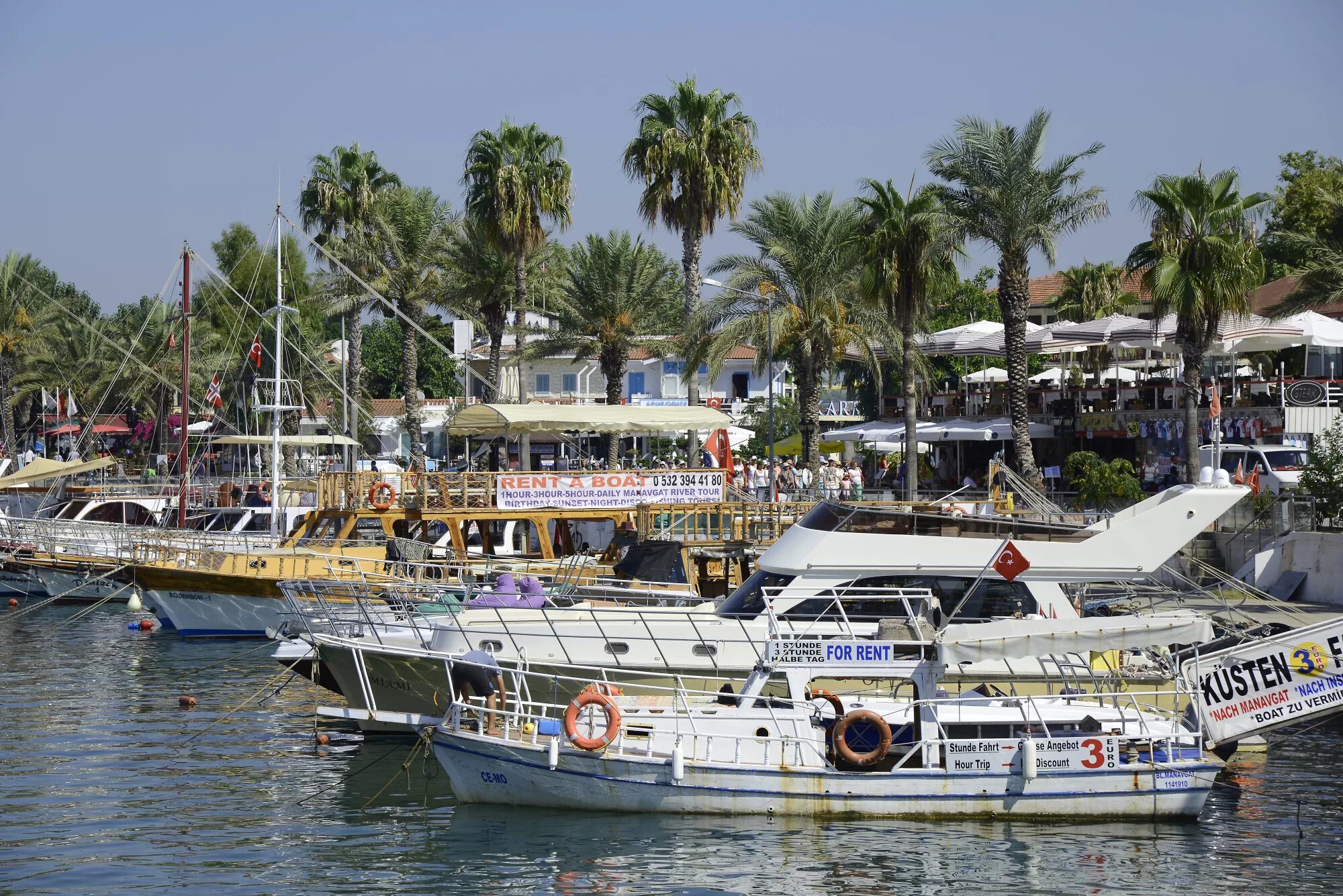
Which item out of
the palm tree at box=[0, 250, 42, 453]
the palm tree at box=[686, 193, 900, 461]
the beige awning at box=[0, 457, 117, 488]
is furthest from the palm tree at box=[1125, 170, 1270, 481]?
the palm tree at box=[0, 250, 42, 453]

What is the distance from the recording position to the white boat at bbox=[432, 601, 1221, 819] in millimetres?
14922

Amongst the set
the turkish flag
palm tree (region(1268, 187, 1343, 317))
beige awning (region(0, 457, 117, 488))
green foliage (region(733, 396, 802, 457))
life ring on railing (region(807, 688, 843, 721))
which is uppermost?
palm tree (region(1268, 187, 1343, 317))

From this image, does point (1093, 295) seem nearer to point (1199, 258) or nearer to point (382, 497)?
point (1199, 258)

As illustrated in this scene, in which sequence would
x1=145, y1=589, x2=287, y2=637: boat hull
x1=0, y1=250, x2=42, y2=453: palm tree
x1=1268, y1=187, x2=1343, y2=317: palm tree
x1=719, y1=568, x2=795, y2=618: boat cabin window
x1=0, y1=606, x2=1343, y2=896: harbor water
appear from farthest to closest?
1. x1=0, y1=250, x2=42, y2=453: palm tree
2. x1=1268, y1=187, x2=1343, y2=317: palm tree
3. x1=145, y1=589, x2=287, y2=637: boat hull
4. x1=719, y1=568, x2=795, y2=618: boat cabin window
5. x1=0, y1=606, x2=1343, y2=896: harbor water

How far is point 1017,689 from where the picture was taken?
17.6 meters

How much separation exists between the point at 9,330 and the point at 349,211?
2203 cm

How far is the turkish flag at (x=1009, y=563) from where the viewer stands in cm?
1744

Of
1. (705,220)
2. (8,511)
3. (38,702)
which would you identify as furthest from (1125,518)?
(8,511)

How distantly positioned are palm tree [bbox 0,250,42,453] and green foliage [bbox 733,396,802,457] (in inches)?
1292

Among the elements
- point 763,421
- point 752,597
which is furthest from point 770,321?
point 763,421

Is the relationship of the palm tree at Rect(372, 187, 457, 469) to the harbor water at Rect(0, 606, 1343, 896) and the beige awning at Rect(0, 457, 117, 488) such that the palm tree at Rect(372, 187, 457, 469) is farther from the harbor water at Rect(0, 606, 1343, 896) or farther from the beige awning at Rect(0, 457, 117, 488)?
the harbor water at Rect(0, 606, 1343, 896)

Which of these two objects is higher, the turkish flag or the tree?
the tree

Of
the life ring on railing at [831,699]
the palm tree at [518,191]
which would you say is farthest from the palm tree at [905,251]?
the life ring on railing at [831,699]

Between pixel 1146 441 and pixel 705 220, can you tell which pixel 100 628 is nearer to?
pixel 705 220
